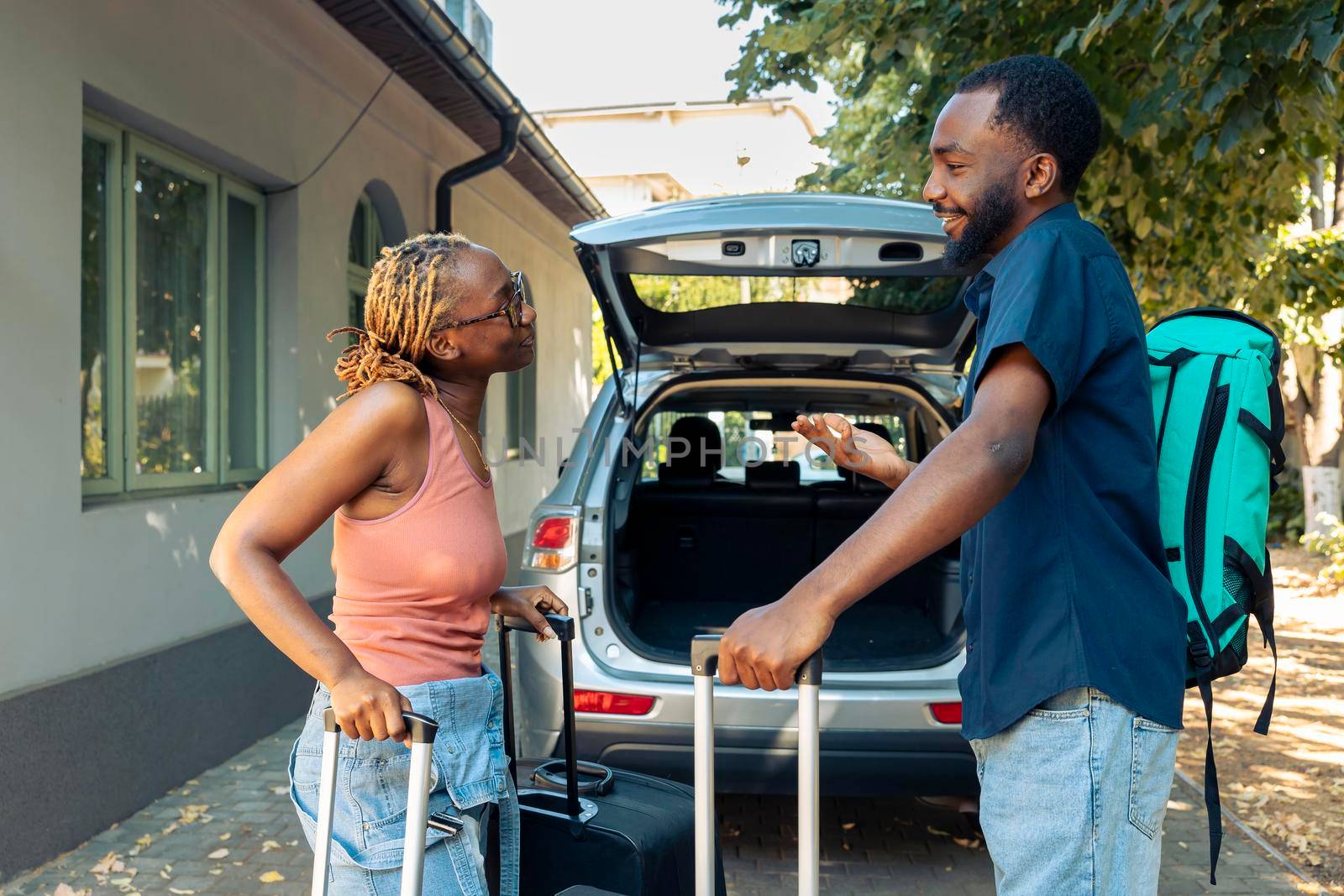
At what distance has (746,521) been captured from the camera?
588cm

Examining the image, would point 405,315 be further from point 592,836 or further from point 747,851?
point 747,851

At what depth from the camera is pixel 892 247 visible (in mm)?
3660

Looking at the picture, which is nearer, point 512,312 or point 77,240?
point 512,312

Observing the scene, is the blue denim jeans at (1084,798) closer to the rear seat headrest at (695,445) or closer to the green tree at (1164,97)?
the green tree at (1164,97)

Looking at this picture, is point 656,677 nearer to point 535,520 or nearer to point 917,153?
point 535,520

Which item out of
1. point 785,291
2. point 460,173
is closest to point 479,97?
point 460,173

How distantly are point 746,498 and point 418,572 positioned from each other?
3.93 metres

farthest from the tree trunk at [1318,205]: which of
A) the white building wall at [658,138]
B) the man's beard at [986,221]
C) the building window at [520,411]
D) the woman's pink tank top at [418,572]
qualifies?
the white building wall at [658,138]

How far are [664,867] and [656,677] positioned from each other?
4.69ft

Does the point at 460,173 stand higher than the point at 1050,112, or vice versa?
the point at 460,173

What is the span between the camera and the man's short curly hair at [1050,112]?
1.74 m

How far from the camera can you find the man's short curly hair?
1743 millimetres

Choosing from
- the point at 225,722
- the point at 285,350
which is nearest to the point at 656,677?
the point at 225,722

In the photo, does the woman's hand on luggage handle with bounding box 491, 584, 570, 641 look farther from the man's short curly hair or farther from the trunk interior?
the trunk interior
